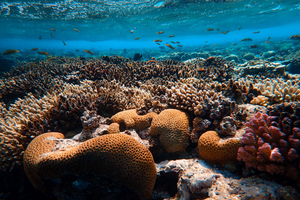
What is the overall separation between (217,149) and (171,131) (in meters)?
0.96

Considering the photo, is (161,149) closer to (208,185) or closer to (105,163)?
(208,185)

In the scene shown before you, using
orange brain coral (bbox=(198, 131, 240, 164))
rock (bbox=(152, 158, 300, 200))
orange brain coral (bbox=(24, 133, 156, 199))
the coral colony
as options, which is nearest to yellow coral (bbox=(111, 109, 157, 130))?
the coral colony

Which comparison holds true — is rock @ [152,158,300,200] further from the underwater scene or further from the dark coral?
the dark coral

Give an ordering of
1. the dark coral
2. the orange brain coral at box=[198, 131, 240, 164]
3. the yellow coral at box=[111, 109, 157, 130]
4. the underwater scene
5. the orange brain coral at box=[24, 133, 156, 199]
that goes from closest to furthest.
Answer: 1. the underwater scene
2. the orange brain coral at box=[24, 133, 156, 199]
3. the orange brain coral at box=[198, 131, 240, 164]
4. the yellow coral at box=[111, 109, 157, 130]
5. the dark coral

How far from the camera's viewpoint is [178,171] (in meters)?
2.48

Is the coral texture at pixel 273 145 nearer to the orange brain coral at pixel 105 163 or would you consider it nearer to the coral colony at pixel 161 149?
the coral colony at pixel 161 149

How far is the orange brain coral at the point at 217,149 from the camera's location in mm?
2314

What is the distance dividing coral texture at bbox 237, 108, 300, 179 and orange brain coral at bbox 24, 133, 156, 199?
1.73m

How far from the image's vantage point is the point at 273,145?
1.94 m

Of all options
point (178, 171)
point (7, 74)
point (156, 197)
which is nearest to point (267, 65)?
point (178, 171)

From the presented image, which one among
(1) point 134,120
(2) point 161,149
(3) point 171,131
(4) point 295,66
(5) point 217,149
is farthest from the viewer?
(4) point 295,66

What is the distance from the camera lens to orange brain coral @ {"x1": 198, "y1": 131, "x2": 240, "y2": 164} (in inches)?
91.1

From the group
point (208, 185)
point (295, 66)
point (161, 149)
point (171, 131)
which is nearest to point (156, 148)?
point (161, 149)

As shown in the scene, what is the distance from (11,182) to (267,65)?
38.4 feet
